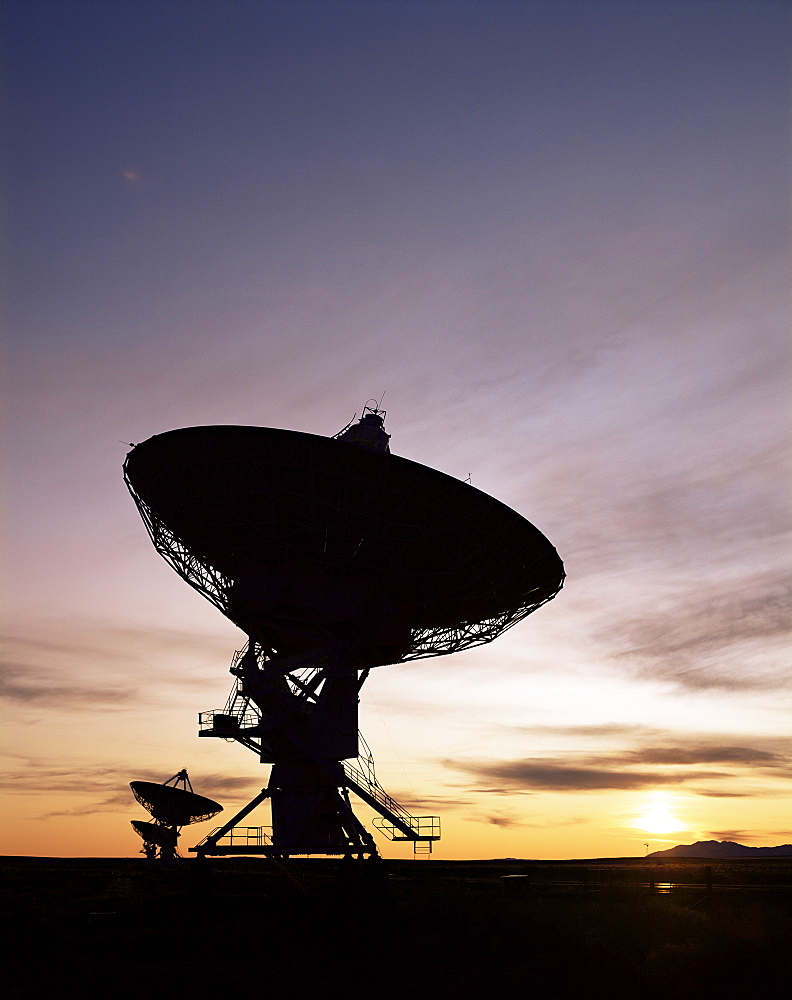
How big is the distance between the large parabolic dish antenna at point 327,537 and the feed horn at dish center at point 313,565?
0.06 metres

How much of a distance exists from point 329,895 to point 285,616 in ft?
42.3

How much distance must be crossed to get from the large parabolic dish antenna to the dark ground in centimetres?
1099

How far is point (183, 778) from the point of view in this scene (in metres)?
55.4

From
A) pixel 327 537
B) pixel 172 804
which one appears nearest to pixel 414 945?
pixel 327 537

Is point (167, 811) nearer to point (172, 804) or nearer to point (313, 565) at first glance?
point (172, 804)

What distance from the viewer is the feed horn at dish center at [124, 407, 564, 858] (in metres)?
34.3

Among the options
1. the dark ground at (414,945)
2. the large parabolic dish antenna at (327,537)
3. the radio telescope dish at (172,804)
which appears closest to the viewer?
the dark ground at (414,945)

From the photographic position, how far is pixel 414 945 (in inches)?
1073

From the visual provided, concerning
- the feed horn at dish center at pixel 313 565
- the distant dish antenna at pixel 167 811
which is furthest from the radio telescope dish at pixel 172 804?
the feed horn at dish center at pixel 313 565

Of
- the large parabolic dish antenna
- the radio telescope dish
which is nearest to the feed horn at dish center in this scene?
the large parabolic dish antenna

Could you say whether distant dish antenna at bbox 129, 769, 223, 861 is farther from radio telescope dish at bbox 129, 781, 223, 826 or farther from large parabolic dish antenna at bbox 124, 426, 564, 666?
large parabolic dish antenna at bbox 124, 426, 564, 666

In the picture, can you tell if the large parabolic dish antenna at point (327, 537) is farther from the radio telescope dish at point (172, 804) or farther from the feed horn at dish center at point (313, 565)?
the radio telescope dish at point (172, 804)

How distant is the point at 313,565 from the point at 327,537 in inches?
84.7

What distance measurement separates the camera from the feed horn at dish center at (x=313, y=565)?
34.3 meters
